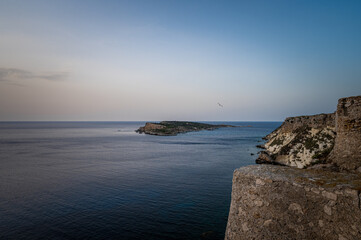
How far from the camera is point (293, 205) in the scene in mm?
5602

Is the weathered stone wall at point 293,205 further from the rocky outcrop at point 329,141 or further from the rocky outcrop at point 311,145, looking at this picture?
the rocky outcrop at point 311,145

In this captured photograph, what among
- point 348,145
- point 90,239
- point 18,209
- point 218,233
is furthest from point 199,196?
point 18,209

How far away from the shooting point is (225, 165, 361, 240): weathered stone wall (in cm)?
496

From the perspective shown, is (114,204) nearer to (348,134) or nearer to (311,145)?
(348,134)

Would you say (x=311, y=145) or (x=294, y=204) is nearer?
(x=294, y=204)

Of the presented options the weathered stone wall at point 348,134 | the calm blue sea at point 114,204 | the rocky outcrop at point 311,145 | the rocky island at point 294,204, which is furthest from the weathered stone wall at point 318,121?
the rocky island at point 294,204

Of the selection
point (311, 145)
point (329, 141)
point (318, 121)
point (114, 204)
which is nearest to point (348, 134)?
point (329, 141)

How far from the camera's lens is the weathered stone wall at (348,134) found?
40.7 feet

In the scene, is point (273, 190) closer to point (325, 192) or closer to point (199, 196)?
point (325, 192)

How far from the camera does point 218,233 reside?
10.9 metres

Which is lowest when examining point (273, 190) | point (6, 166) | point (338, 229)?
point (6, 166)

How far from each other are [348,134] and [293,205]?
10.5 meters

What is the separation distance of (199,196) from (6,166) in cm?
2965

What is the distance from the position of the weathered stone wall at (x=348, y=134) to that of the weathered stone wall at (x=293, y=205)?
28.8 ft
